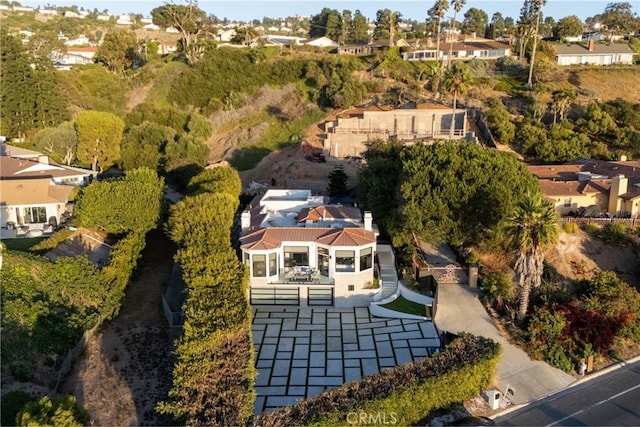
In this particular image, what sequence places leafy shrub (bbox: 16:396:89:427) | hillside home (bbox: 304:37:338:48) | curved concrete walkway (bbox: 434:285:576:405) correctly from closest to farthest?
leafy shrub (bbox: 16:396:89:427) → curved concrete walkway (bbox: 434:285:576:405) → hillside home (bbox: 304:37:338:48)

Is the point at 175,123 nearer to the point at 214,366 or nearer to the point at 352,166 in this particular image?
the point at 352,166

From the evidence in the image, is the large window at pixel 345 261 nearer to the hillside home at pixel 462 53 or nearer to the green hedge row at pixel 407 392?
the green hedge row at pixel 407 392

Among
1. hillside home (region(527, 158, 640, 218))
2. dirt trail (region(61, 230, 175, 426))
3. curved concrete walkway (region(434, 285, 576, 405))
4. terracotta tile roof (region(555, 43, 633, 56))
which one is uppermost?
terracotta tile roof (region(555, 43, 633, 56))

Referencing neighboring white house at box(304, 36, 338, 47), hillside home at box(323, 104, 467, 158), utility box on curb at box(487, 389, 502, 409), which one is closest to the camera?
utility box on curb at box(487, 389, 502, 409)

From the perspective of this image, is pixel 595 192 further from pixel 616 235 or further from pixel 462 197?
pixel 462 197

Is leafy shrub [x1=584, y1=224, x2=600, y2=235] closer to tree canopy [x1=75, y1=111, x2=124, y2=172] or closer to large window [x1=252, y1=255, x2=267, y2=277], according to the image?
large window [x1=252, y1=255, x2=267, y2=277]

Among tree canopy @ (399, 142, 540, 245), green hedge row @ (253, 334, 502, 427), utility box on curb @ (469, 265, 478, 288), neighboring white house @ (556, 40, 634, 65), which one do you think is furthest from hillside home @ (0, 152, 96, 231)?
neighboring white house @ (556, 40, 634, 65)

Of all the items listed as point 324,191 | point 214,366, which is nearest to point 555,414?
point 214,366

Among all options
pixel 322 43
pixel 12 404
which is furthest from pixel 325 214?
pixel 322 43

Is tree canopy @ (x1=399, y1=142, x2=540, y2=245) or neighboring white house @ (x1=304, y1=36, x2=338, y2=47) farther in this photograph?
neighboring white house @ (x1=304, y1=36, x2=338, y2=47)
